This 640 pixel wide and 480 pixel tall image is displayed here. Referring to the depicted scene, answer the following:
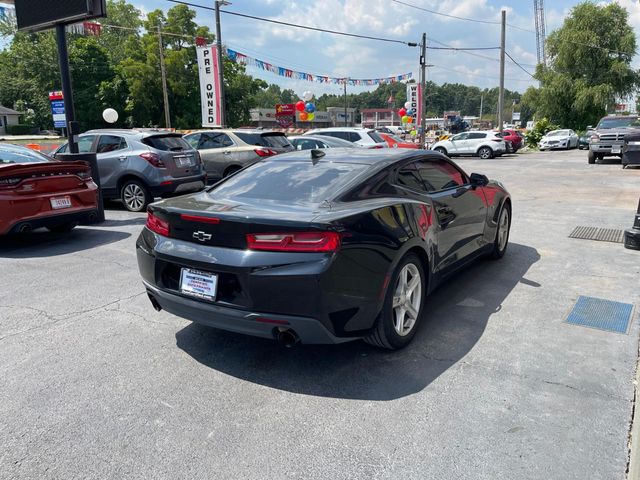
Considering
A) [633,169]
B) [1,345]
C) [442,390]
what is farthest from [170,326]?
[633,169]

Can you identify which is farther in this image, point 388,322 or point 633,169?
point 633,169

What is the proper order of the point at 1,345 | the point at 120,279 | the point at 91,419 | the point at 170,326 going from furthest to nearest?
the point at 120,279
the point at 170,326
the point at 1,345
the point at 91,419

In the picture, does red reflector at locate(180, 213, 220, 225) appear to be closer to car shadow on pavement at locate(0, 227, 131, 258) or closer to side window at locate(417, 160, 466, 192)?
side window at locate(417, 160, 466, 192)

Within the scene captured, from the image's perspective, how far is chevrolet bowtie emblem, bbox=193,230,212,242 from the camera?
3364 millimetres

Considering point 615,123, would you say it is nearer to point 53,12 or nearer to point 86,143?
point 86,143

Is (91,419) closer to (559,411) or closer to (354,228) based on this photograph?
(354,228)

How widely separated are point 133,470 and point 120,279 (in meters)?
3.39

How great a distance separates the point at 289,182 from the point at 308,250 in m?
1.09

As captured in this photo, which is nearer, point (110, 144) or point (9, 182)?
point (9, 182)

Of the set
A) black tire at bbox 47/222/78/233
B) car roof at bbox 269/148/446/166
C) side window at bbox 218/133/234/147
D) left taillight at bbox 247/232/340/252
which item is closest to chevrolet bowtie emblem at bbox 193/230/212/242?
left taillight at bbox 247/232/340/252

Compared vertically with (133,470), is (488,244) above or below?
above

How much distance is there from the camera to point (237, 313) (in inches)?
127

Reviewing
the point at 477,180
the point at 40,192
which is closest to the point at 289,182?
the point at 477,180

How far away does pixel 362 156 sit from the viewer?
4375mm
